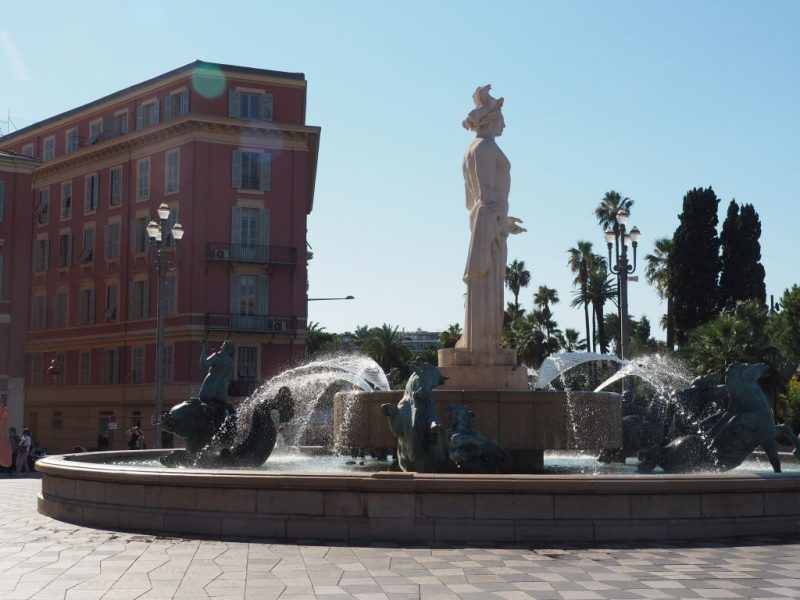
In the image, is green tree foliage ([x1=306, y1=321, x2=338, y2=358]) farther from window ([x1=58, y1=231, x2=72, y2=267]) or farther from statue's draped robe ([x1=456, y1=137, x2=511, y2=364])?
statue's draped robe ([x1=456, y1=137, x2=511, y2=364])

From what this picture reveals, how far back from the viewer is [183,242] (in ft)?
149

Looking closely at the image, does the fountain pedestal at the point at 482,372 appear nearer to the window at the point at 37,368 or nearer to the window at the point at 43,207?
the window at the point at 37,368

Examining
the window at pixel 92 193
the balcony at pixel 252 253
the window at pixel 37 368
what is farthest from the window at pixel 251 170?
the window at pixel 37 368

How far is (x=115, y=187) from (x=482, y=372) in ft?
125

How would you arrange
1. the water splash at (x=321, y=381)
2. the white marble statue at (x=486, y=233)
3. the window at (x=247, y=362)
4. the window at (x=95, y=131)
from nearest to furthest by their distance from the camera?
the white marble statue at (x=486, y=233), the water splash at (x=321, y=381), the window at (x=247, y=362), the window at (x=95, y=131)

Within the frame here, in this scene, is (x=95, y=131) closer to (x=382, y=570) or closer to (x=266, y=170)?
(x=266, y=170)

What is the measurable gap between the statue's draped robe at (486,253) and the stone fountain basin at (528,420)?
1578 millimetres

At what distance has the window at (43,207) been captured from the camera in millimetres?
53094

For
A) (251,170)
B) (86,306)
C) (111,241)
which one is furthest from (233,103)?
(86,306)

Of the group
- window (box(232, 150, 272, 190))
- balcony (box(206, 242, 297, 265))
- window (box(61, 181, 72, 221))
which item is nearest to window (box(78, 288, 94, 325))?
window (box(61, 181, 72, 221))

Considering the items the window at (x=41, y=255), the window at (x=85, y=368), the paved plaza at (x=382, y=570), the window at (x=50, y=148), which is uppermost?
the window at (x=50, y=148)

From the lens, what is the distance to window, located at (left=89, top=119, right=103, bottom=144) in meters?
50.2

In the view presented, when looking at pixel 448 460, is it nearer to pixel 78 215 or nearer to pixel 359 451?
pixel 359 451

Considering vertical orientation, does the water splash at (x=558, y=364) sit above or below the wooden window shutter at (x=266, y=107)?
below
